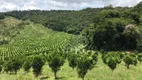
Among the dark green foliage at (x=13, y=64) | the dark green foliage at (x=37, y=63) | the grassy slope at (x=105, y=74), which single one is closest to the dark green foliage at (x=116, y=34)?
the grassy slope at (x=105, y=74)

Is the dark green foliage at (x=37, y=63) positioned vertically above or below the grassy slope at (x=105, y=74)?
above

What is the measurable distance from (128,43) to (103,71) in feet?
138

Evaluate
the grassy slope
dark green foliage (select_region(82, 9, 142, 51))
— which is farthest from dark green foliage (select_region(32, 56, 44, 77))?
dark green foliage (select_region(82, 9, 142, 51))

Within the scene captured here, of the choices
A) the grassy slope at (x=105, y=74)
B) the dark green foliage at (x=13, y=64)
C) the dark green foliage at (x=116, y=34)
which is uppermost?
the dark green foliage at (x=116, y=34)

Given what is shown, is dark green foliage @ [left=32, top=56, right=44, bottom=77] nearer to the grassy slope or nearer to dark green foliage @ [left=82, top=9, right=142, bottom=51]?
the grassy slope

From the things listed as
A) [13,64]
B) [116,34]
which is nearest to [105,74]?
[13,64]

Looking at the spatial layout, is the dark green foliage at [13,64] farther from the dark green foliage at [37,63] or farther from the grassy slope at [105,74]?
the dark green foliage at [37,63]

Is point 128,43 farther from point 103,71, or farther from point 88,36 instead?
point 103,71

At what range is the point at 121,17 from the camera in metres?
120

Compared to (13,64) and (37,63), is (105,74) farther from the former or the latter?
(13,64)

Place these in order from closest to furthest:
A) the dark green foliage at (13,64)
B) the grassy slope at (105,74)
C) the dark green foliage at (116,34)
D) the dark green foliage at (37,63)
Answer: the grassy slope at (105,74) < the dark green foliage at (37,63) < the dark green foliage at (13,64) < the dark green foliage at (116,34)

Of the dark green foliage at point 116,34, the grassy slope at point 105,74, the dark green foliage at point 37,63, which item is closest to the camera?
the grassy slope at point 105,74

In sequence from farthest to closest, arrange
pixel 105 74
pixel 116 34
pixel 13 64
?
pixel 116 34 → pixel 13 64 → pixel 105 74

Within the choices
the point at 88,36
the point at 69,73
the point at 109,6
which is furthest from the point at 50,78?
the point at 109,6
